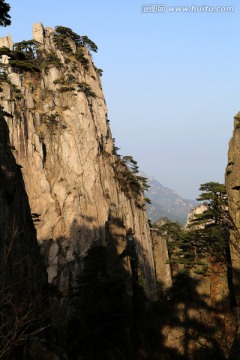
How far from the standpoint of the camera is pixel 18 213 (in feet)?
72.3

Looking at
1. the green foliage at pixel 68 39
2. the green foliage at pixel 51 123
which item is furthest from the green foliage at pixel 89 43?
the green foliage at pixel 51 123

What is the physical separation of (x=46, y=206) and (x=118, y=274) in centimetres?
3698

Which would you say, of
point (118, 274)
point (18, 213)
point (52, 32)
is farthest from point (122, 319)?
point (52, 32)

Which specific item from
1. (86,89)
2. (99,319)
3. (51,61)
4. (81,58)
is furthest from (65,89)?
(99,319)

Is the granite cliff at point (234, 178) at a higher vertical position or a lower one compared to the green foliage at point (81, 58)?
lower

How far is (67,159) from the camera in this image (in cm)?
6606

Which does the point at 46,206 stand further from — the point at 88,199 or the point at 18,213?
the point at 18,213

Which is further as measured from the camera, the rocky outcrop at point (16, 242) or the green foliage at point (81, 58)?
the green foliage at point (81, 58)

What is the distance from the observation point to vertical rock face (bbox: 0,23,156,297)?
59906 mm

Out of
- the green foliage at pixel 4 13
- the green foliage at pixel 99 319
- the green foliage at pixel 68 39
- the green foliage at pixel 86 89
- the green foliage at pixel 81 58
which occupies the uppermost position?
the green foliage at pixel 68 39

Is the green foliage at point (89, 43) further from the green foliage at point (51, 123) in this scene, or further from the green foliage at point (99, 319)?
the green foliage at point (99, 319)

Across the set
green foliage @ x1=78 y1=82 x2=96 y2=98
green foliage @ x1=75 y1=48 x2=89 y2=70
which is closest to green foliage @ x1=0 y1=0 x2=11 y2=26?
green foliage @ x1=78 y1=82 x2=96 y2=98

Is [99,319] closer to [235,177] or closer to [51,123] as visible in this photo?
[235,177]

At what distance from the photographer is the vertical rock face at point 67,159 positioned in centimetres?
5991
